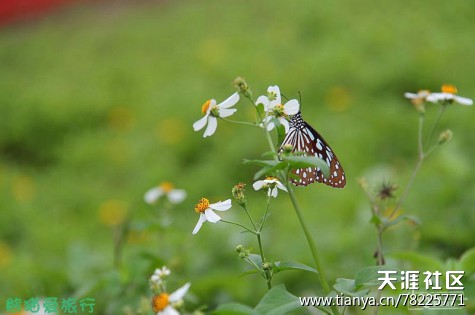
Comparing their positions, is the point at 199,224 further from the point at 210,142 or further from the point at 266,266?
the point at 210,142

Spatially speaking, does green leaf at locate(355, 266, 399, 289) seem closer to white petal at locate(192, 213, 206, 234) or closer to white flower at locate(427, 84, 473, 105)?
white petal at locate(192, 213, 206, 234)

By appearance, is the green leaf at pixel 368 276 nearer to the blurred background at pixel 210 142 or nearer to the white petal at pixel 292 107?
the white petal at pixel 292 107

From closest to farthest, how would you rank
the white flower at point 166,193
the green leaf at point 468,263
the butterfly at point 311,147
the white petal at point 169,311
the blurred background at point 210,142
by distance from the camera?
the white petal at point 169,311 → the butterfly at point 311,147 → the green leaf at point 468,263 → the white flower at point 166,193 → the blurred background at point 210,142

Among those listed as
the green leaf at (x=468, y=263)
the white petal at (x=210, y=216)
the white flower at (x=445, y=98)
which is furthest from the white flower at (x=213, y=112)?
the green leaf at (x=468, y=263)

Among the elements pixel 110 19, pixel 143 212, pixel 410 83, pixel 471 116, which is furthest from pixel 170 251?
pixel 110 19

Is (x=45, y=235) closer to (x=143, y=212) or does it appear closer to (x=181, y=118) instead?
(x=143, y=212)

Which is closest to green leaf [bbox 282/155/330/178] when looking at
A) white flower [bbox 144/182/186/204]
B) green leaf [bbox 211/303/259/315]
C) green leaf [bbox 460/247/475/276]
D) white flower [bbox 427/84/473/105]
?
green leaf [bbox 211/303/259/315]

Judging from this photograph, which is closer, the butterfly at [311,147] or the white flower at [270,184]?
the white flower at [270,184]

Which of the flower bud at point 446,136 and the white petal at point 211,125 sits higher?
the flower bud at point 446,136
